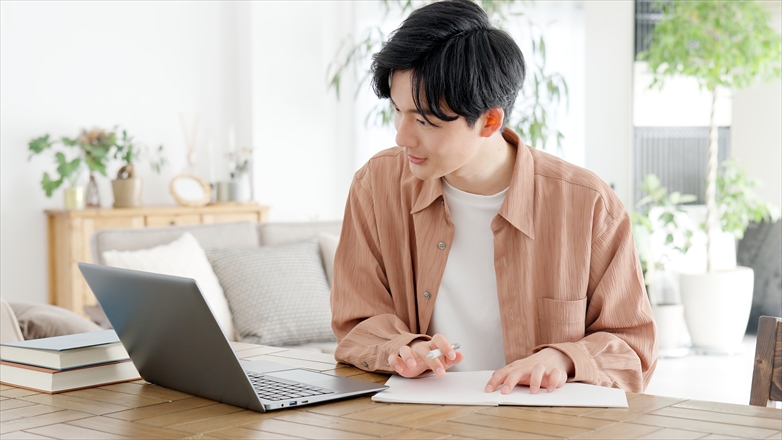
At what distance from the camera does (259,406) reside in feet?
3.53

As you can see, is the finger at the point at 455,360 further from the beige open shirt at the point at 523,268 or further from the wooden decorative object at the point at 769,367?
the wooden decorative object at the point at 769,367

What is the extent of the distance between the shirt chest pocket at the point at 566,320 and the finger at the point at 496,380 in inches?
11.9

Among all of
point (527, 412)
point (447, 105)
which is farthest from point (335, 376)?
point (447, 105)

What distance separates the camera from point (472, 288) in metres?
1.58

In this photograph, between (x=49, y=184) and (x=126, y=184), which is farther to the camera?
(x=126, y=184)

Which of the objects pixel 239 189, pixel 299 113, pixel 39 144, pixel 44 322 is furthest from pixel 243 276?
pixel 299 113

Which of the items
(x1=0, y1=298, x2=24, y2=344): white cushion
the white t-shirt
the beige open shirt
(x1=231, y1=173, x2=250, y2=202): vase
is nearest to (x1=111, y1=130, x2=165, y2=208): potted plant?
(x1=231, y1=173, x2=250, y2=202): vase

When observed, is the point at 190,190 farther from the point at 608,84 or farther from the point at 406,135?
the point at 406,135

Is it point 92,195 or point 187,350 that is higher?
point 92,195

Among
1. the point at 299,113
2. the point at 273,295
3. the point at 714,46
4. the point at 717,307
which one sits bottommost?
the point at 717,307

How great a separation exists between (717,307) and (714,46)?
1415mm

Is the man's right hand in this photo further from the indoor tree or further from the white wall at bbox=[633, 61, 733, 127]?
the white wall at bbox=[633, 61, 733, 127]

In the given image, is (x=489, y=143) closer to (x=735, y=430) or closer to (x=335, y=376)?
(x=335, y=376)

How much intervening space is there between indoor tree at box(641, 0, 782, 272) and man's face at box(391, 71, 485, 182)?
368 cm
